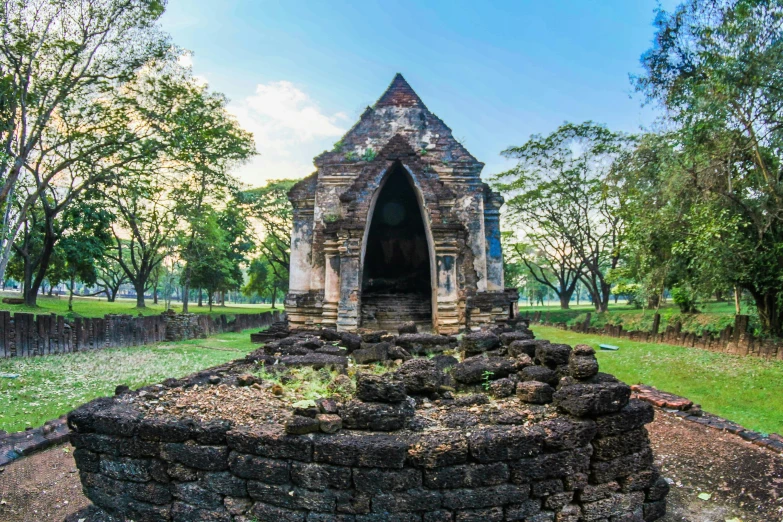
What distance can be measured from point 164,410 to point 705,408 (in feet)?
25.3

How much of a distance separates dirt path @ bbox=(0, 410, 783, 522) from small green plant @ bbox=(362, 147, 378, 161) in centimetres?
924

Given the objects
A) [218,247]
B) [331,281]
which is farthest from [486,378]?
[218,247]

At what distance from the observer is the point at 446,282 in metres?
11.1

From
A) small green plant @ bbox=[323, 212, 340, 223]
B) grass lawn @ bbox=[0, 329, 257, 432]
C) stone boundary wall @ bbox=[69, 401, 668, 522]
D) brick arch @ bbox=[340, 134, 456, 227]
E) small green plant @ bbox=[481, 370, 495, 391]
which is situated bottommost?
grass lawn @ bbox=[0, 329, 257, 432]

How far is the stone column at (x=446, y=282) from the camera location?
10953mm

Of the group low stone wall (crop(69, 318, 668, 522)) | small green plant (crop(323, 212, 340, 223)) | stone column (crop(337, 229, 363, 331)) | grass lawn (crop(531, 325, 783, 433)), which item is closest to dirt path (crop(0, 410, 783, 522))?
low stone wall (crop(69, 318, 668, 522))

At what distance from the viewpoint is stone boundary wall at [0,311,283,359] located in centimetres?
1052

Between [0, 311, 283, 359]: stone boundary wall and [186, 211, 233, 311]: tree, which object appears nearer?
[0, 311, 283, 359]: stone boundary wall

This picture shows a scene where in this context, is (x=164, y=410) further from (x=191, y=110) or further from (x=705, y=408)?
(x=191, y=110)

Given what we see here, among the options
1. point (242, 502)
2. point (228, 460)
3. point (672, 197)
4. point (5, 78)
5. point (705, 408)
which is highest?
point (5, 78)

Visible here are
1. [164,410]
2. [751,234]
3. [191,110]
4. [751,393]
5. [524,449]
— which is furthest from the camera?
[191,110]

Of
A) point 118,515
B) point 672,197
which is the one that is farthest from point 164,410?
point 672,197

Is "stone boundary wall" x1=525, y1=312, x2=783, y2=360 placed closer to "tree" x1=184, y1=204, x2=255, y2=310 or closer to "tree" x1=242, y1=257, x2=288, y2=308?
"tree" x1=184, y1=204, x2=255, y2=310

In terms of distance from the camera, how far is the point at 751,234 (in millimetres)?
11508
